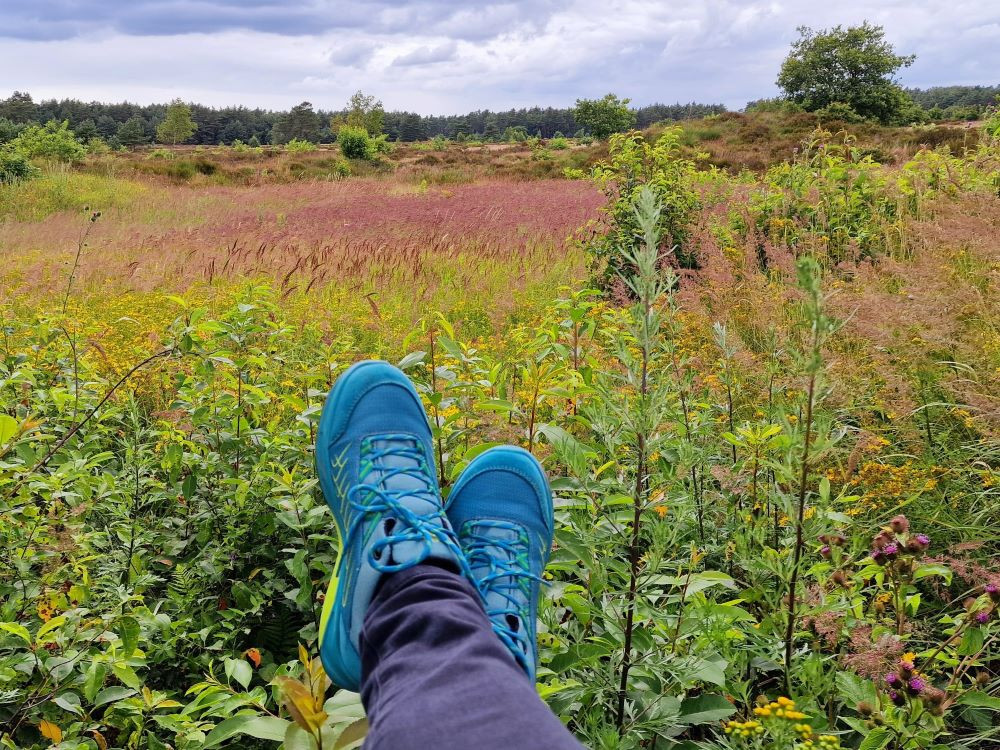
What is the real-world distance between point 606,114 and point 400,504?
4631cm

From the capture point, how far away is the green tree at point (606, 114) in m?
42.8

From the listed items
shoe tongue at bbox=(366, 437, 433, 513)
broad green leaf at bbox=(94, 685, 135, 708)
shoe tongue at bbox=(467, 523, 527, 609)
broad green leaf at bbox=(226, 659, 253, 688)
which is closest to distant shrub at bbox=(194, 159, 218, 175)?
shoe tongue at bbox=(366, 437, 433, 513)

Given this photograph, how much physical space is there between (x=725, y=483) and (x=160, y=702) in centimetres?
141

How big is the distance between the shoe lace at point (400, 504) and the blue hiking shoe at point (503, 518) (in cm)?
10

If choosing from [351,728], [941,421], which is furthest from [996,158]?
[351,728]

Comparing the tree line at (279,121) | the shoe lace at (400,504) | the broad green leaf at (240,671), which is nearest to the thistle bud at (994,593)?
the shoe lace at (400,504)

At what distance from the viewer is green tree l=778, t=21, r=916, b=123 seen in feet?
94.3

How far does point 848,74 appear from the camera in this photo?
32594 mm

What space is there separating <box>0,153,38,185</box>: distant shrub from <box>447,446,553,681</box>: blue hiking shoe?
57.2 ft

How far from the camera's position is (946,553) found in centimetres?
190

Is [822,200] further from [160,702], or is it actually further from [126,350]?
[160,702]

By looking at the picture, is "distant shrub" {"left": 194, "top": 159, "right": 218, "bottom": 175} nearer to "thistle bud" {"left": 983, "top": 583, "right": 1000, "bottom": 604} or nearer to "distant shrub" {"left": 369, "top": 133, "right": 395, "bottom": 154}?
"distant shrub" {"left": 369, "top": 133, "right": 395, "bottom": 154}

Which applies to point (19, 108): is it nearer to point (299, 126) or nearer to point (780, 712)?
point (299, 126)

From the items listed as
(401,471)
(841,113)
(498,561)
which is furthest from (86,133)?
(498,561)
